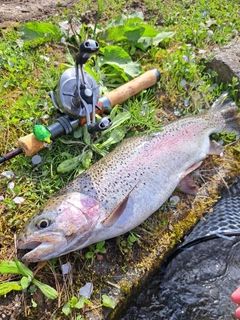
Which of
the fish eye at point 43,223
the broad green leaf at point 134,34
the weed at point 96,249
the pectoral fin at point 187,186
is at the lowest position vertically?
the weed at point 96,249

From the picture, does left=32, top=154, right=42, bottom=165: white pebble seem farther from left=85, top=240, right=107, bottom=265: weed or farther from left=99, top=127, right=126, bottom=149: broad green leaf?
left=85, top=240, right=107, bottom=265: weed

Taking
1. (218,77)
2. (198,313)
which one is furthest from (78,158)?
(218,77)

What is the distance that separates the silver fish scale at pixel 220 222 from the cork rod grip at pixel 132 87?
4.93 ft

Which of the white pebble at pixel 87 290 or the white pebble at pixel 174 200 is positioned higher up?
the white pebble at pixel 174 200

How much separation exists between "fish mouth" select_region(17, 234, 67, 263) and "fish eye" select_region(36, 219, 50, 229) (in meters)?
0.07

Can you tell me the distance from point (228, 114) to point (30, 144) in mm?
2237

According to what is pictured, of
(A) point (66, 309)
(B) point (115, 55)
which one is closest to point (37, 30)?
(B) point (115, 55)

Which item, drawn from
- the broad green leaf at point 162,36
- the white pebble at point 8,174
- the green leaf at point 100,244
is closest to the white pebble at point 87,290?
the green leaf at point 100,244

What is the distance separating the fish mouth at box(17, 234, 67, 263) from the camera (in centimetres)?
264

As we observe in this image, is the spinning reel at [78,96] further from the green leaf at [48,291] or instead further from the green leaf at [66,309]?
the green leaf at [66,309]

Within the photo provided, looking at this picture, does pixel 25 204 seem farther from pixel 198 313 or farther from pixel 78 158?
pixel 198 313

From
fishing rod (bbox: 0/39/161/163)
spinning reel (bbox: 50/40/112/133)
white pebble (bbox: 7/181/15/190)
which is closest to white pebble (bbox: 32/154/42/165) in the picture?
fishing rod (bbox: 0/39/161/163)

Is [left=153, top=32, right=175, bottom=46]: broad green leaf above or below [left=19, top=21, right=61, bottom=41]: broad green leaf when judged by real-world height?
below

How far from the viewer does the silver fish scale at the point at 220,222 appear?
338cm
